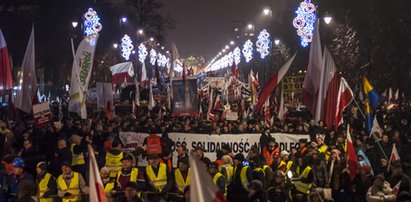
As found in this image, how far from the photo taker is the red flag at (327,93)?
14.2 metres

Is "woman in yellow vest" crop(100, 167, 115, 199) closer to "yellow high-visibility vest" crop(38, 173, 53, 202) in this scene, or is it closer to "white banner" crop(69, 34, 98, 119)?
"yellow high-visibility vest" crop(38, 173, 53, 202)

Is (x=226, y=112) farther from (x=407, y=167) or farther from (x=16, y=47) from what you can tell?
(x=16, y=47)

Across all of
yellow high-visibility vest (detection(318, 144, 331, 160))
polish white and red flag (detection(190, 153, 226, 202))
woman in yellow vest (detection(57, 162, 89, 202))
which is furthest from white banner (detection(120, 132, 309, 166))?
polish white and red flag (detection(190, 153, 226, 202))

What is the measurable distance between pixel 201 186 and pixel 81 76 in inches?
489

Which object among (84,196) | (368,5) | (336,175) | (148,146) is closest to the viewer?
(84,196)

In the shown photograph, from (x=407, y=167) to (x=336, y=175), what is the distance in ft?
4.32

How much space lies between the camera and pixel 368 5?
42.3 meters

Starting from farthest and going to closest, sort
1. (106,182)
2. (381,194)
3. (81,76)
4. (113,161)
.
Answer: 1. (81,76)
2. (113,161)
3. (106,182)
4. (381,194)

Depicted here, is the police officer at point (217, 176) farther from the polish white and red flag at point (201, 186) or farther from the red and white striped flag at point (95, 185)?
the polish white and red flag at point (201, 186)

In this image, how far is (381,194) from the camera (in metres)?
10.3

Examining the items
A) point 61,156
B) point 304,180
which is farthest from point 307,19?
point 61,156

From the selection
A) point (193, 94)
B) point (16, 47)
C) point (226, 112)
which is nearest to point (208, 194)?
point (193, 94)

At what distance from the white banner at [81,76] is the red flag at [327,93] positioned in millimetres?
5841

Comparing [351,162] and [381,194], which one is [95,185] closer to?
[381,194]
